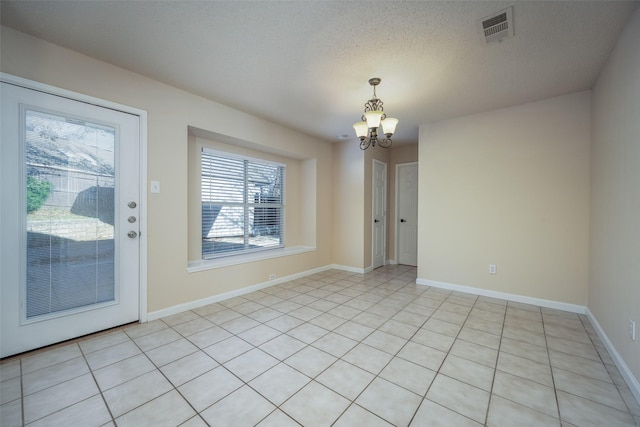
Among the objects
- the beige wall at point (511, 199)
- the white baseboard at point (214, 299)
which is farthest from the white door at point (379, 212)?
the white baseboard at point (214, 299)

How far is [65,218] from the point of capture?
2.21 metres

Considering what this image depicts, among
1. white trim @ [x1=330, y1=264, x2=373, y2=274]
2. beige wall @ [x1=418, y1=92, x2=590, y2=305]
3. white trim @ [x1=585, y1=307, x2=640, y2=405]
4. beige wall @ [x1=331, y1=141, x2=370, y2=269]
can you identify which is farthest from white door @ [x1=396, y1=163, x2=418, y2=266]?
white trim @ [x1=585, y1=307, x2=640, y2=405]

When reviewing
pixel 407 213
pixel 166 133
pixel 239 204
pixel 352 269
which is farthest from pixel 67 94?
pixel 407 213

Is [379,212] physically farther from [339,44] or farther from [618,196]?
[339,44]

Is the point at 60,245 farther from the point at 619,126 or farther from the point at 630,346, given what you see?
the point at 619,126

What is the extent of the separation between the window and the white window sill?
154 millimetres

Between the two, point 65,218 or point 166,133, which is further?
point 166,133

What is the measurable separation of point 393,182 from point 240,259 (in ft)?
11.7

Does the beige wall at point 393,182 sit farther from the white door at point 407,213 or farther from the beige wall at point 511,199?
the beige wall at point 511,199

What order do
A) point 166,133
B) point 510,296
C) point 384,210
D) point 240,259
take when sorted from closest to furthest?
point 166,133 < point 510,296 < point 240,259 < point 384,210

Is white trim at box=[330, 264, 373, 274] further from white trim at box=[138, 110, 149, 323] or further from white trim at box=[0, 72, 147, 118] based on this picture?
white trim at box=[0, 72, 147, 118]

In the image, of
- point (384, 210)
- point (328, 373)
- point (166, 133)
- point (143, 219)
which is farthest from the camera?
point (384, 210)

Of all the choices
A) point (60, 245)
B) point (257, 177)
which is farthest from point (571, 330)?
point (60, 245)

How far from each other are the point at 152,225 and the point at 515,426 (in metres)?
3.25
